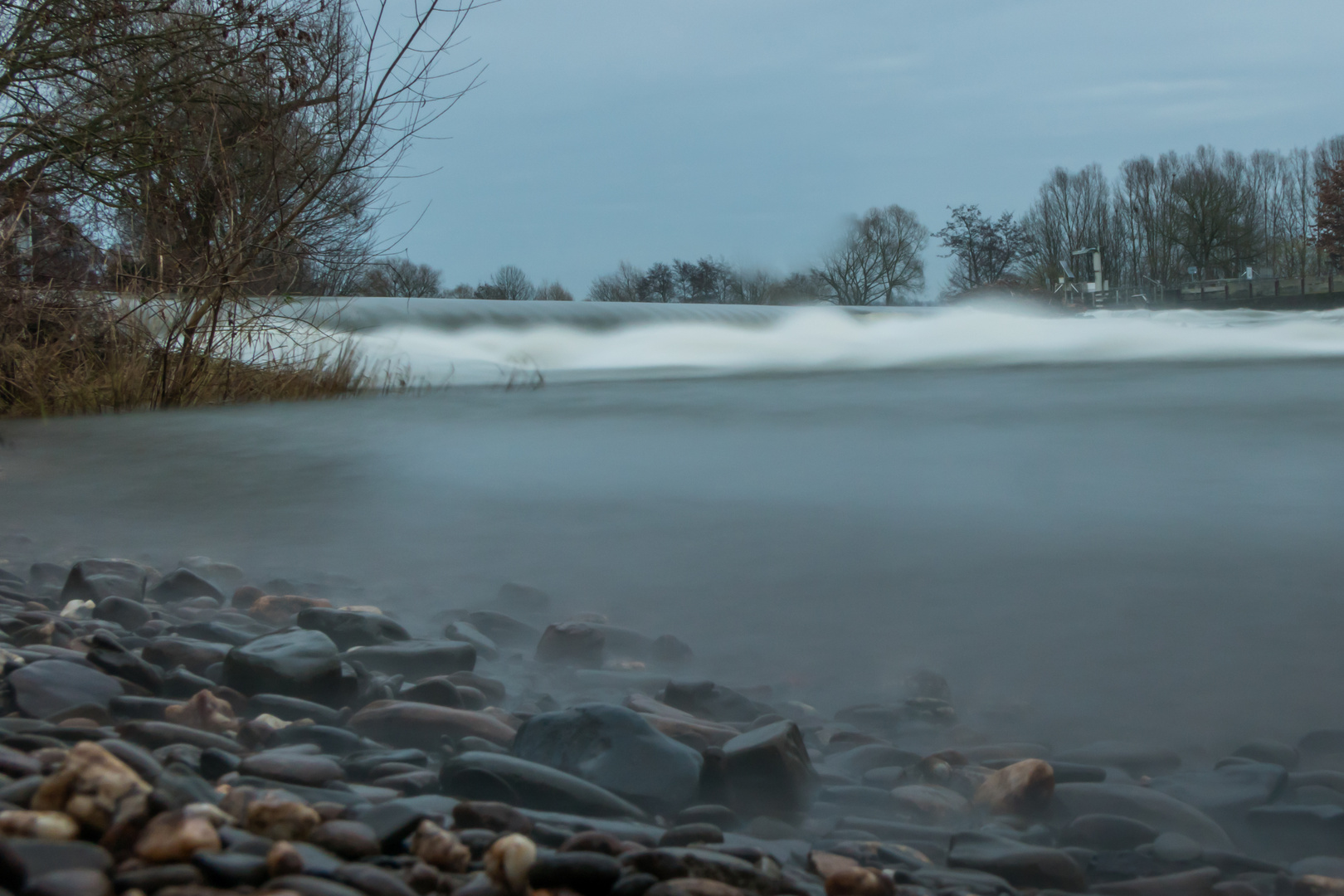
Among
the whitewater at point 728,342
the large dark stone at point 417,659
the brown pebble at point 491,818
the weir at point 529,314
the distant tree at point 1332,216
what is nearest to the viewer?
the brown pebble at point 491,818

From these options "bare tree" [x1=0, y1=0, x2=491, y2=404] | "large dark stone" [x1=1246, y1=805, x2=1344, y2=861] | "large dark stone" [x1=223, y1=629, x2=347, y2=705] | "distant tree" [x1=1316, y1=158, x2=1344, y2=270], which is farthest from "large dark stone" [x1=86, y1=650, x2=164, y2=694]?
"distant tree" [x1=1316, y1=158, x2=1344, y2=270]

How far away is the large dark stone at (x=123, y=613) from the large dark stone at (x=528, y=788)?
1180mm

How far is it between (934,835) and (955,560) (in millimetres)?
1438

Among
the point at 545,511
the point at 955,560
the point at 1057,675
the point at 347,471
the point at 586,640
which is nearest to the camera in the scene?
the point at 1057,675

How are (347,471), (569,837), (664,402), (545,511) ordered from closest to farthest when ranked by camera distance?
(569,837) < (545,511) < (347,471) < (664,402)

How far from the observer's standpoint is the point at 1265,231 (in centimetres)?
4681

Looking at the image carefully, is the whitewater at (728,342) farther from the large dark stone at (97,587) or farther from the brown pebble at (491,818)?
the brown pebble at (491,818)

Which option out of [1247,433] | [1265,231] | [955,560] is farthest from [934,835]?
[1265,231]

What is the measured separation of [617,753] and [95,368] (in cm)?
695

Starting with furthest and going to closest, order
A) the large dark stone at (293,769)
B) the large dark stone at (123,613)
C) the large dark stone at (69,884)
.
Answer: the large dark stone at (123,613), the large dark stone at (293,769), the large dark stone at (69,884)

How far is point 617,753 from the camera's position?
1518 mm

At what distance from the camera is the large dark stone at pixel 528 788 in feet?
4.58

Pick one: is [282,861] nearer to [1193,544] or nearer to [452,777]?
[452,777]

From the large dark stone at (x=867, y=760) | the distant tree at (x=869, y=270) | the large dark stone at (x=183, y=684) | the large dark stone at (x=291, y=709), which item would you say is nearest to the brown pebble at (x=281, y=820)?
the large dark stone at (x=291, y=709)
